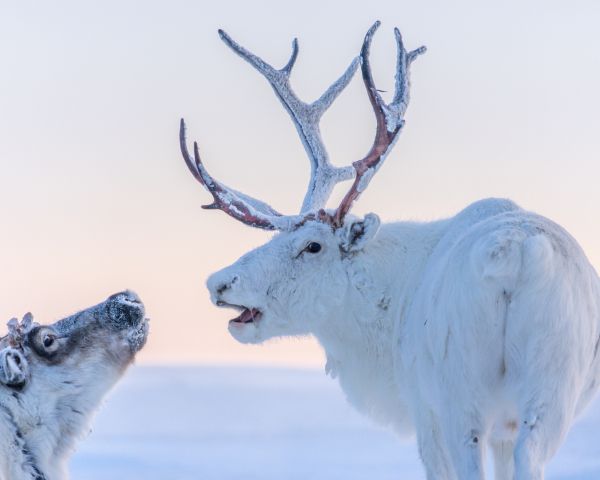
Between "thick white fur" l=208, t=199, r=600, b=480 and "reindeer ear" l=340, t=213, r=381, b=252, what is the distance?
0.01m

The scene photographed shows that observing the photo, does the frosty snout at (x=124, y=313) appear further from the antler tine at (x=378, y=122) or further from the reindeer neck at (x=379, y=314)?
the antler tine at (x=378, y=122)

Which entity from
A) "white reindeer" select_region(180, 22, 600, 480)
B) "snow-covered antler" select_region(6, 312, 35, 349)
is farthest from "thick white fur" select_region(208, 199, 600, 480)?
"snow-covered antler" select_region(6, 312, 35, 349)

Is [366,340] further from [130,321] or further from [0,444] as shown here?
[0,444]

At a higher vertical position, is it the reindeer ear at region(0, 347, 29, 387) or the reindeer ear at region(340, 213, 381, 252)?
the reindeer ear at region(340, 213, 381, 252)

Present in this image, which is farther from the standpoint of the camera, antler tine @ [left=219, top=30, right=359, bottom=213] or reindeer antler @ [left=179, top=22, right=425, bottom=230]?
antler tine @ [left=219, top=30, right=359, bottom=213]

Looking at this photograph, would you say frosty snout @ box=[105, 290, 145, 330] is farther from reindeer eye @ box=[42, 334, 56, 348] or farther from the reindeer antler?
the reindeer antler

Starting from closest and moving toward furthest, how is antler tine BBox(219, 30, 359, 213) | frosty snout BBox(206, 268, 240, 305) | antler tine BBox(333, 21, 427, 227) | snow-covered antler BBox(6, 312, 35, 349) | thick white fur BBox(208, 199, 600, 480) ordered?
thick white fur BBox(208, 199, 600, 480) < snow-covered antler BBox(6, 312, 35, 349) < frosty snout BBox(206, 268, 240, 305) < antler tine BBox(333, 21, 427, 227) < antler tine BBox(219, 30, 359, 213)

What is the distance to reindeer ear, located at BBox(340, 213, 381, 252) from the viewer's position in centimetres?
954

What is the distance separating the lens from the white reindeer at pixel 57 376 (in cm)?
844

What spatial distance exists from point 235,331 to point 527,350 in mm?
2952

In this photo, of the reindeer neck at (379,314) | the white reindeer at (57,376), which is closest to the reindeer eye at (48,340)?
the white reindeer at (57,376)

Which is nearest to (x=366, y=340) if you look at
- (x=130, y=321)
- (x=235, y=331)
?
(x=235, y=331)

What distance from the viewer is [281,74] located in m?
11.7

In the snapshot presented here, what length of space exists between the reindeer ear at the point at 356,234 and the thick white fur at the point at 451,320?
0.04 feet
